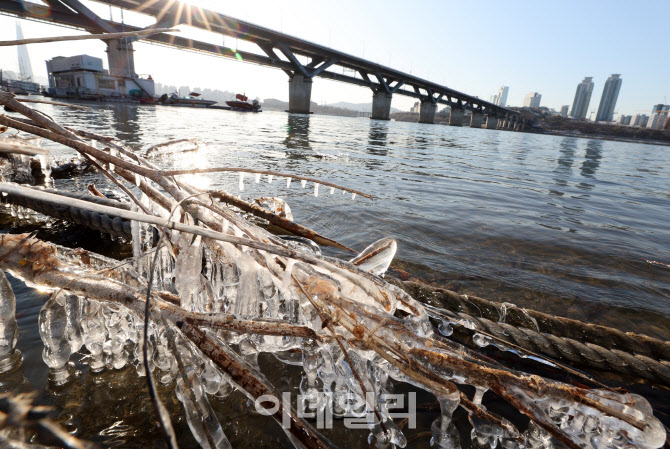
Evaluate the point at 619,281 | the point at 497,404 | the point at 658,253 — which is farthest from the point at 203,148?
the point at 658,253

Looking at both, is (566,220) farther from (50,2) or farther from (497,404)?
(50,2)

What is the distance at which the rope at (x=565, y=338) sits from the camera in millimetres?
1949

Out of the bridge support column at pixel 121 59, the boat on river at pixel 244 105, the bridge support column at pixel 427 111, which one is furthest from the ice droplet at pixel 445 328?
the bridge support column at pixel 427 111

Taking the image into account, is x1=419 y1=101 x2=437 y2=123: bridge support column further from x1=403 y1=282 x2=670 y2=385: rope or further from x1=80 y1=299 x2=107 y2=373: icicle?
x1=80 y1=299 x2=107 y2=373: icicle

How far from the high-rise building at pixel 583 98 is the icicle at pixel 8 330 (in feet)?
775

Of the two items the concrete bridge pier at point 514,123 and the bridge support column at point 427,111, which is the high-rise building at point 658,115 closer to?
the concrete bridge pier at point 514,123

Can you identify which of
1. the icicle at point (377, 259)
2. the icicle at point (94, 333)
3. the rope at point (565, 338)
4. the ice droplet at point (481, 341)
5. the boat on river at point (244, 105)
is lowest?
the ice droplet at point (481, 341)

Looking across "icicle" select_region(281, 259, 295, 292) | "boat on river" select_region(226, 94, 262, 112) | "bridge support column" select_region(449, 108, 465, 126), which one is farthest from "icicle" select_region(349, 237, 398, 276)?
"bridge support column" select_region(449, 108, 465, 126)

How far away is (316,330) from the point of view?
3.43 feet

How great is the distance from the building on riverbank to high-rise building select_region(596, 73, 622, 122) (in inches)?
8431

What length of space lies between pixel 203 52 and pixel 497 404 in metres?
57.0

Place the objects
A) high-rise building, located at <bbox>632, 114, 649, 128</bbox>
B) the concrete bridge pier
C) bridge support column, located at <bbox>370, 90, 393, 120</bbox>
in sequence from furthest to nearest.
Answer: high-rise building, located at <bbox>632, 114, 649, 128</bbox>
the concrete bridge pier
bridge support column, located at <bbox>370, 90, 393, 120</bbox>

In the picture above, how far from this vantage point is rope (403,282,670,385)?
6.40 ft

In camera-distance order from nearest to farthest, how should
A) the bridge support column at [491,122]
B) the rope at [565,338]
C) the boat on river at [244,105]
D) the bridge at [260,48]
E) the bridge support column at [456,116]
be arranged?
the rope at [565,338] → the bridge at [260,48] → the boat on river at [244,105] → the bridge support column at [456,116] → the bridge support column at [491,122]
